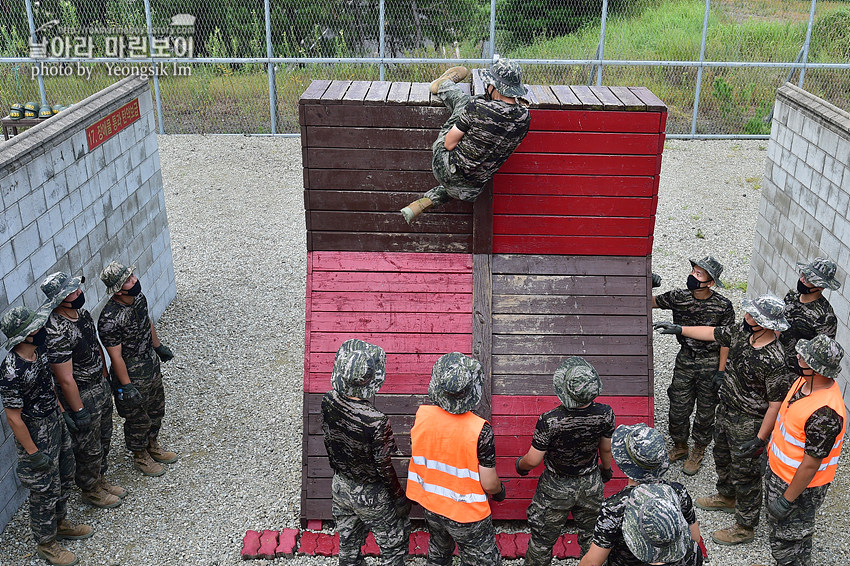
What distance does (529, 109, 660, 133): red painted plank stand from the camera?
5465 mm

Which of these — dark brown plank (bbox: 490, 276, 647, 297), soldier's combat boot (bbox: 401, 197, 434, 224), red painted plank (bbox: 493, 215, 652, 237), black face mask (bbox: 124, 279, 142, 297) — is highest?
soldier's combat boot (bbox: 401, 197, 434, 224)

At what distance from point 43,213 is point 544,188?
4.19m

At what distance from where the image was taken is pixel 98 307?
7289 millimetres

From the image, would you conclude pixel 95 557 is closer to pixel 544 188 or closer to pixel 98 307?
pixel 98 307

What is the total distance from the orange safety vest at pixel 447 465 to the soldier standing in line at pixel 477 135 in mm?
1706

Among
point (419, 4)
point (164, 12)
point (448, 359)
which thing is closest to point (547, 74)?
point (419, 4)

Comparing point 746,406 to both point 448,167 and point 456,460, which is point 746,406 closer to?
point 456,460

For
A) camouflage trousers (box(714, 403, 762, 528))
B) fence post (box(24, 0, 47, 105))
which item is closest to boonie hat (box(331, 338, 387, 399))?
camouflage trousers (box(714, 403, 762, 528))

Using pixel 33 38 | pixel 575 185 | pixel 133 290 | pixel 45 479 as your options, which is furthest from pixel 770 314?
pixel 33 38

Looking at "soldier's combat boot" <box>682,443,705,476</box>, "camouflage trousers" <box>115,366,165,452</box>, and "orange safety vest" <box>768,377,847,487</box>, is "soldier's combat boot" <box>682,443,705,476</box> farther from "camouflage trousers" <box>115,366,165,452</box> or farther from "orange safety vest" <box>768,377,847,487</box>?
"camouflage trousers" <box>115,366,165,452</box>

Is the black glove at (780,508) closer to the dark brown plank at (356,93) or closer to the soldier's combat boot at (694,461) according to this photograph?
the soldier's combat boot at (694,461)

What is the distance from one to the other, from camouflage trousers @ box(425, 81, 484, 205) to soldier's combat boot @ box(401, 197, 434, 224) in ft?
0.13

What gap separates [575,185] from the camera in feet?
18.5

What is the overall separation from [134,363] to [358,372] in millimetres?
2710
